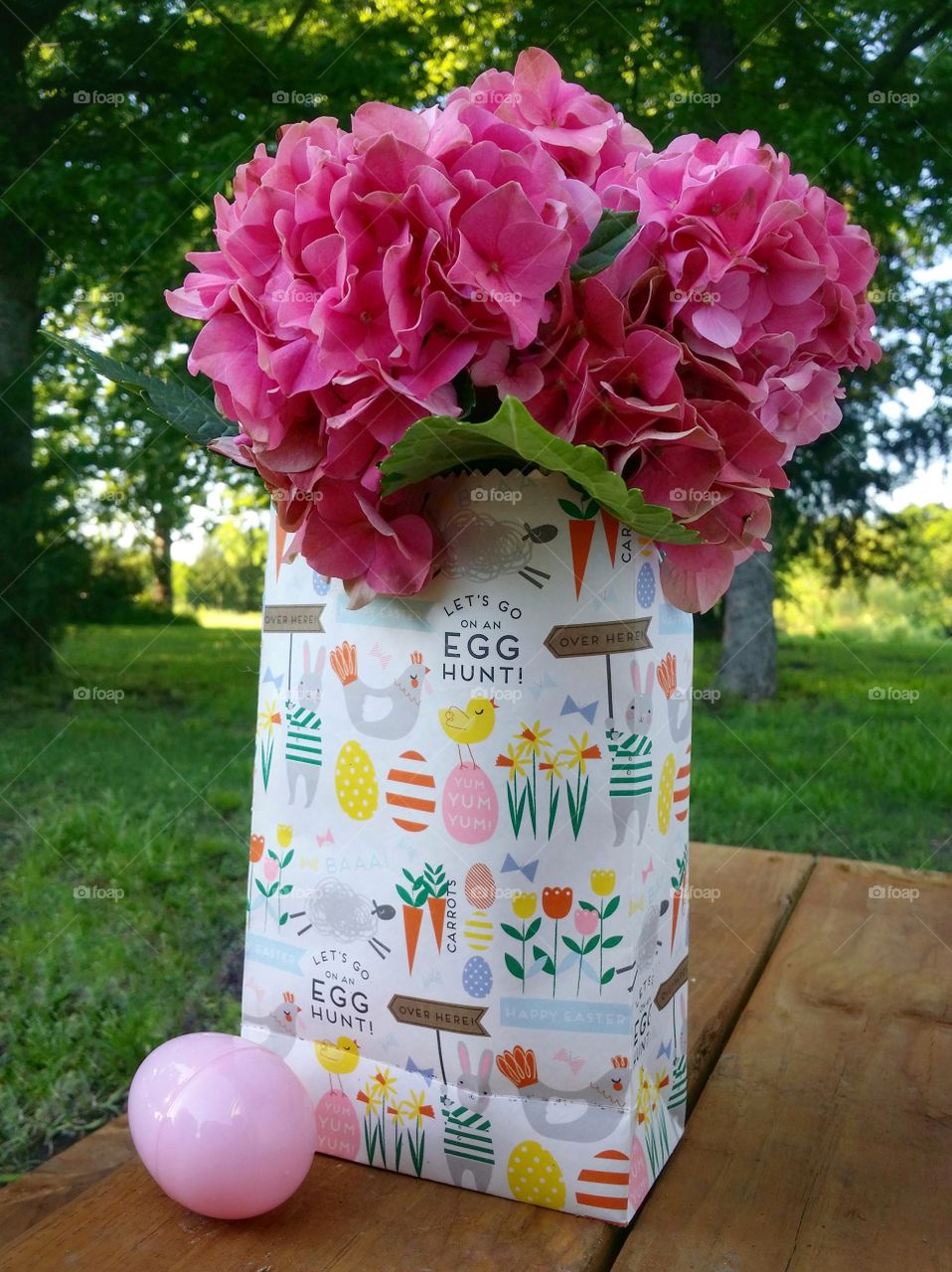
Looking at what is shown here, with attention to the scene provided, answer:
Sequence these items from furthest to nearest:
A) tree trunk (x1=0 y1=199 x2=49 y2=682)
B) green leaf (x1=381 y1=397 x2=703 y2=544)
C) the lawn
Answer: tree trunk (x1=0 y1=199 x2=49 y2=682) → the lawn → green leaf (x1=381 y1=397 x2=703 y2=544)

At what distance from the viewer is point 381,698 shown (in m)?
0.63

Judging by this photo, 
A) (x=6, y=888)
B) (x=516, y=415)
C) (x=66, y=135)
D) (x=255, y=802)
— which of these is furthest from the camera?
(x=66, y=135)

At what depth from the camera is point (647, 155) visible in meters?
0.58

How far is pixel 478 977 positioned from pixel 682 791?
16cm

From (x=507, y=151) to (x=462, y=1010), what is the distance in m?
0.43

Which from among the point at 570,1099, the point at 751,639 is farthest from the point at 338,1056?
the point at 751,639

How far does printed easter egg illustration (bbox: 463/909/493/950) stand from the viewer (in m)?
0.60

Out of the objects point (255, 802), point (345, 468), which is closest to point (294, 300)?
point (345, 468)

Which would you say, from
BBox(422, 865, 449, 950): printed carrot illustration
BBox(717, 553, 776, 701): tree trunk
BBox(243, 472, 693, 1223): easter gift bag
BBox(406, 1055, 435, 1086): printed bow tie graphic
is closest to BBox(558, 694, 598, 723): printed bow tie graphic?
BBox(243, 472, 693, 1223): easter gift bag

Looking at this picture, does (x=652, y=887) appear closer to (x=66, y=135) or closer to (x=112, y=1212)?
(x=112, y=1212)

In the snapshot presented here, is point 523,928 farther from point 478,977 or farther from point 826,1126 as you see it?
point 826,1126

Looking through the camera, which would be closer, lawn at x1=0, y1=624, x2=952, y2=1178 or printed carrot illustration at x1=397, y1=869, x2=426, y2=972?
printed carrot illustration at x1=397, y1=869, x2=426, y2=972

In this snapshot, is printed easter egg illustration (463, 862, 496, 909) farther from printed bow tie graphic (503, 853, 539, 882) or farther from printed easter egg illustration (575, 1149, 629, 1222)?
printed easter egg illustration (575, 1149, 629, 1222)

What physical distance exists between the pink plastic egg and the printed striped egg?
263 millimetres
